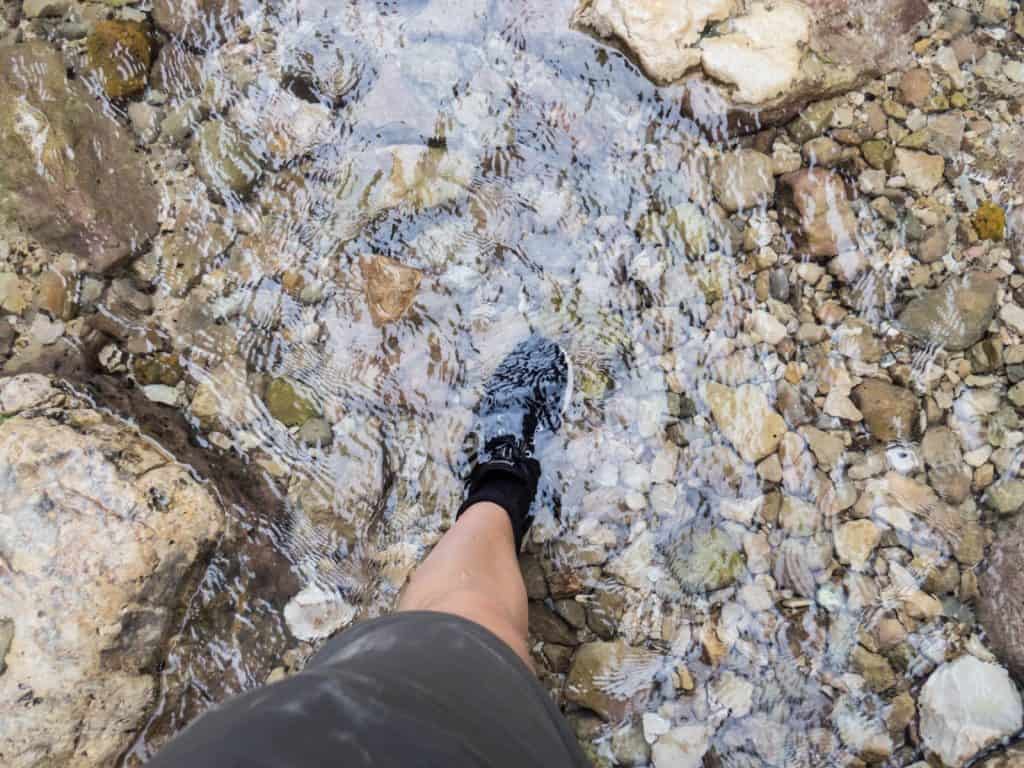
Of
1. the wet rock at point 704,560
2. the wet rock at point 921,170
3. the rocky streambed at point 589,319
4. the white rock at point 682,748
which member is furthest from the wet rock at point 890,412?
the white rock at point 682,748

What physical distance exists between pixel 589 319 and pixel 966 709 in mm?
1806

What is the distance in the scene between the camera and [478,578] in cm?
218

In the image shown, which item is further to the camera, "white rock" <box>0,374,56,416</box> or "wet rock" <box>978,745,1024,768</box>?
"white rock" <box>0,374,56,416</box>

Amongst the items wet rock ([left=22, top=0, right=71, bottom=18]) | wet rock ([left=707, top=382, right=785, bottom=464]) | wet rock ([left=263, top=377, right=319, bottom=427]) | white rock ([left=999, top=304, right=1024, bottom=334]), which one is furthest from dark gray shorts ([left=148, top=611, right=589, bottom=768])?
wet rock ([left=22, top=0, right=71, bottom=18])

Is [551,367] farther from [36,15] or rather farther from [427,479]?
[36,15]

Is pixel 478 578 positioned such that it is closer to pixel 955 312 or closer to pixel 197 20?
pixel 955 312

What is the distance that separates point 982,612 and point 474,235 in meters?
2.23

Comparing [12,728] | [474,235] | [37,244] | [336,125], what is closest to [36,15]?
[37,244]

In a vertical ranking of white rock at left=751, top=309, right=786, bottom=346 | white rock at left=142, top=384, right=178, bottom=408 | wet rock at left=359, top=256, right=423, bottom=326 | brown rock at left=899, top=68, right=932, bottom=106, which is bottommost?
white rock at left=142, top=384, right=178, bottom=408

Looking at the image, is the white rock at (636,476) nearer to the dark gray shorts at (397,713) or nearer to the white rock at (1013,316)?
the dark gray shorts at (397,713)

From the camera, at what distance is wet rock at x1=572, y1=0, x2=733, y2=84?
2631 millimetres

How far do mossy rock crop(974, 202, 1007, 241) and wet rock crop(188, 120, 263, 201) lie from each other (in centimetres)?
274

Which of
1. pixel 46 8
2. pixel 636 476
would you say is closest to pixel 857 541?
pixel 636 476

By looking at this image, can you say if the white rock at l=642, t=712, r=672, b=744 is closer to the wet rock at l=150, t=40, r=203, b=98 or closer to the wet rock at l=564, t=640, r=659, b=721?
the wet rock at l=564, t=640, r=659, b=721
